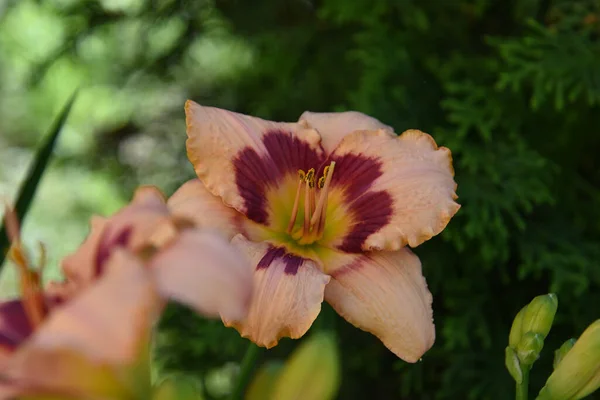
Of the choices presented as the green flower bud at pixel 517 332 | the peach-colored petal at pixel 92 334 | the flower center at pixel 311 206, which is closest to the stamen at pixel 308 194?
the flower center at pixel 311 206

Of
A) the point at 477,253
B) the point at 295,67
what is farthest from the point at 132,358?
the point at 295,67

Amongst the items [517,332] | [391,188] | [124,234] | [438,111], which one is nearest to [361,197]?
[391,188]

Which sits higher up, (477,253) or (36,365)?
(36,365)

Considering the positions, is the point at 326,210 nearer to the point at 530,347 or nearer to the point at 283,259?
the point at 283,259

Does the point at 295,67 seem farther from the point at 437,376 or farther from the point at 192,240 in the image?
the point at 192,240

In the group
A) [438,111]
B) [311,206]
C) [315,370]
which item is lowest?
[438,111]

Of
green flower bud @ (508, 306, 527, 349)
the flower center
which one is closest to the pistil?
the flower center

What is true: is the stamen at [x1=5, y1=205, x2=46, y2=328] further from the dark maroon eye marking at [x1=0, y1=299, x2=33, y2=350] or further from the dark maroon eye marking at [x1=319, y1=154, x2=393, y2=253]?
the dark maroon eye marking at [x1=319, y1=154, x2=393, y2=253]
